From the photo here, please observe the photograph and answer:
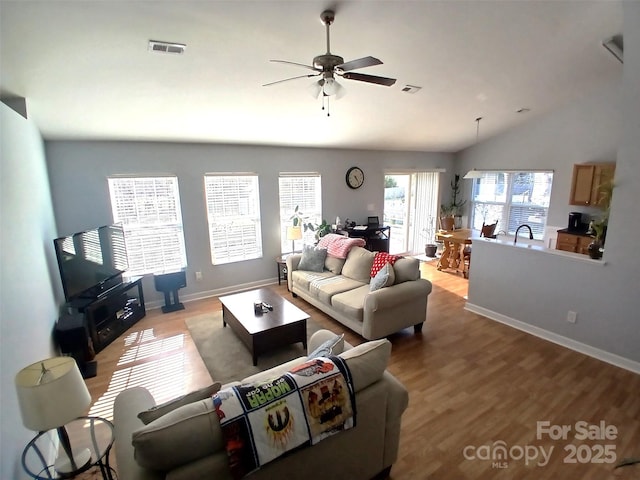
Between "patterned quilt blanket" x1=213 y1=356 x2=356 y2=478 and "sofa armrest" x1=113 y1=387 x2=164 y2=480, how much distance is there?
14.1 inches

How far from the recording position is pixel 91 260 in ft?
11.8

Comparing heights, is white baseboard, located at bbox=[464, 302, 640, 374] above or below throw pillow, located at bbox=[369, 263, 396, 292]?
below

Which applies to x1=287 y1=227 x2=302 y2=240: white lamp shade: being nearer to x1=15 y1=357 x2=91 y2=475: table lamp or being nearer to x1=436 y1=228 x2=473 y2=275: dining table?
x1=436 y1=228 x2=473 y2=275: dining table

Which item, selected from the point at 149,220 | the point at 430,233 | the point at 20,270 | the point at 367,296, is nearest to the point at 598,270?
the point at 367,296

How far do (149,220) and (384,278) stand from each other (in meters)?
3.47

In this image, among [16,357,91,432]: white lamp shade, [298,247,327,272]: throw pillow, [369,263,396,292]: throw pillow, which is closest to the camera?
[16,357,91,432]: white lamp shade

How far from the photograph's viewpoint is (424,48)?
290cm

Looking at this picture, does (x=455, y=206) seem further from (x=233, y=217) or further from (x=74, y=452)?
(x=74, y=452)

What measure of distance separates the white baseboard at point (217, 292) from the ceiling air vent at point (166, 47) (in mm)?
3535

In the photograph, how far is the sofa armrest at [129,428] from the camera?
4.37 ft

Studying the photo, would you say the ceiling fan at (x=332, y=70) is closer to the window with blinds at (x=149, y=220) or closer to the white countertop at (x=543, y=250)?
the white countertop at (x=543, y=250)

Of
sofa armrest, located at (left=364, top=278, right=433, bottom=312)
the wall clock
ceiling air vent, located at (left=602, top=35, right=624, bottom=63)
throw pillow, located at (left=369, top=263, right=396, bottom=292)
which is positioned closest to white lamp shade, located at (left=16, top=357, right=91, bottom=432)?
sofa armrest, located at (left=364, top=278, right=433, bottom=312)

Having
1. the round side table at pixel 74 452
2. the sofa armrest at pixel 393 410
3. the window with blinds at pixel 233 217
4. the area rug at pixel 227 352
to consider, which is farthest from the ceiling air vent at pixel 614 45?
the round side table at pixel 74 452

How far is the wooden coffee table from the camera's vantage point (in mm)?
3148
